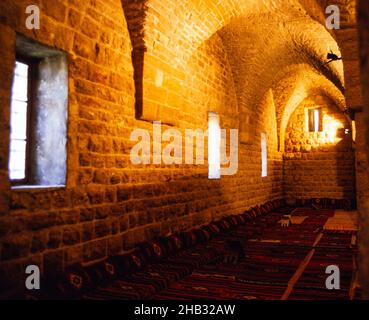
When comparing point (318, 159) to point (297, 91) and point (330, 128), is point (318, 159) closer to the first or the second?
point (330, 128)

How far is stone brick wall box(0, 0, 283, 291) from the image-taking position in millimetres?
3211

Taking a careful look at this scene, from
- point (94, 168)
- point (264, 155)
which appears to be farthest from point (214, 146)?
point (264, 155)

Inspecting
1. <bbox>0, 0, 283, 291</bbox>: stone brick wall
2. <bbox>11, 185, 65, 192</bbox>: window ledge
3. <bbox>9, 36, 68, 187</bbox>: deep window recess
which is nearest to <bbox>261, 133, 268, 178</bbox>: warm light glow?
<bbox>0, 0, 283, 291</bbox>: stone brick wall

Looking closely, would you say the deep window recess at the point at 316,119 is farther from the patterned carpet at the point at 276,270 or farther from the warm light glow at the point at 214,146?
the warm light glow at the point at 214,146

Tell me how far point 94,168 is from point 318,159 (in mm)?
11787

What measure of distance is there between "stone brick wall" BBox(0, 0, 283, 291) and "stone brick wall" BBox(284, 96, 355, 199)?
8.67m

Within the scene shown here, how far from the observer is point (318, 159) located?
14328 millimetres

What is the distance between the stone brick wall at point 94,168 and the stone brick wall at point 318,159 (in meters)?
8.67

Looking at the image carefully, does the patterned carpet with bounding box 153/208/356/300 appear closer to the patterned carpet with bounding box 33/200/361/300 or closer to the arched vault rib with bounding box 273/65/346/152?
the patterned carpet with bounding box 33/200/361/300

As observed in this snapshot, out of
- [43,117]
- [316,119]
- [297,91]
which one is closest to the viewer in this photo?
[43,117]

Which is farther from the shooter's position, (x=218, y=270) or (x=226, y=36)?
(x=226, y=36)

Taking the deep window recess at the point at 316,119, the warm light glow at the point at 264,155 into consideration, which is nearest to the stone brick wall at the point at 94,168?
the warm light glow at the point at 264,155

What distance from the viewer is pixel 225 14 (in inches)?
247
